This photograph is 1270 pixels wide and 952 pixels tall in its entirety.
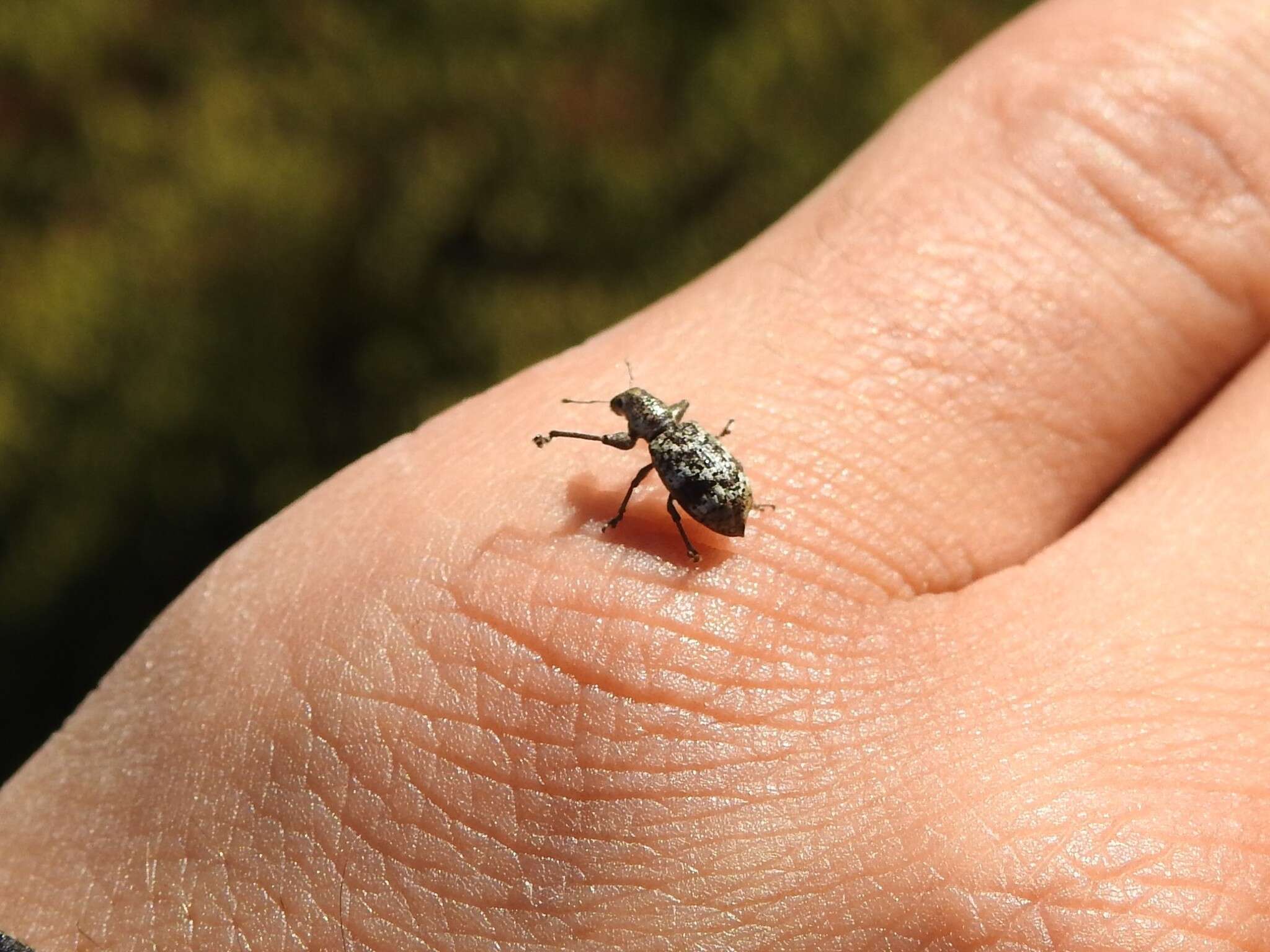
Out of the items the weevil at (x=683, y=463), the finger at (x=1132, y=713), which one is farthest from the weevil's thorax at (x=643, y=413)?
the finger at (x=1132, y=713)

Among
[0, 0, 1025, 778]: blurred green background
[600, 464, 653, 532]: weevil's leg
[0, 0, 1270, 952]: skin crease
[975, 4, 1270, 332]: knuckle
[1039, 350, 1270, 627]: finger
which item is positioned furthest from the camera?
[0, 0, 1025, 778]: blurred green background

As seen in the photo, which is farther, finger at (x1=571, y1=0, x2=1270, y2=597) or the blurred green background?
the blurred green background

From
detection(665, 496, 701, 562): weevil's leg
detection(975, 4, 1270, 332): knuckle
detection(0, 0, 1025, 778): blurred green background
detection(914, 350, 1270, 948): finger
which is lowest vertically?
detection(914, 350, 1270, 948): finger

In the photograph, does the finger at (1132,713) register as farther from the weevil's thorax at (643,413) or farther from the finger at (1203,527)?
the weevil's thorax at (643,413)

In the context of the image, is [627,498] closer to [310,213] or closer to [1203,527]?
[1203,527]

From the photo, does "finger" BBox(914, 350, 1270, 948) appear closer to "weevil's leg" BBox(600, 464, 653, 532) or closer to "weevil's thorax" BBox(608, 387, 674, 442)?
"weevil's leg" BBox(600, 464, 653, 532)

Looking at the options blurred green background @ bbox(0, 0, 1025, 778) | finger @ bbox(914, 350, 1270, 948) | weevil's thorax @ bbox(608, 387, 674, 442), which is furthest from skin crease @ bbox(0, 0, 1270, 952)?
blurred green background @ bbox(0, 0, 1025, 778)

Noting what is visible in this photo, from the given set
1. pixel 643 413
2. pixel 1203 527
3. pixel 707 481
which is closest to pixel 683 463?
pixel 707 481

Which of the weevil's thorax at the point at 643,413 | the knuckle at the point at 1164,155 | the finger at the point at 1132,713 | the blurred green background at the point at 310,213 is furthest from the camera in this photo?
the blurred green background at the point at 310,213
